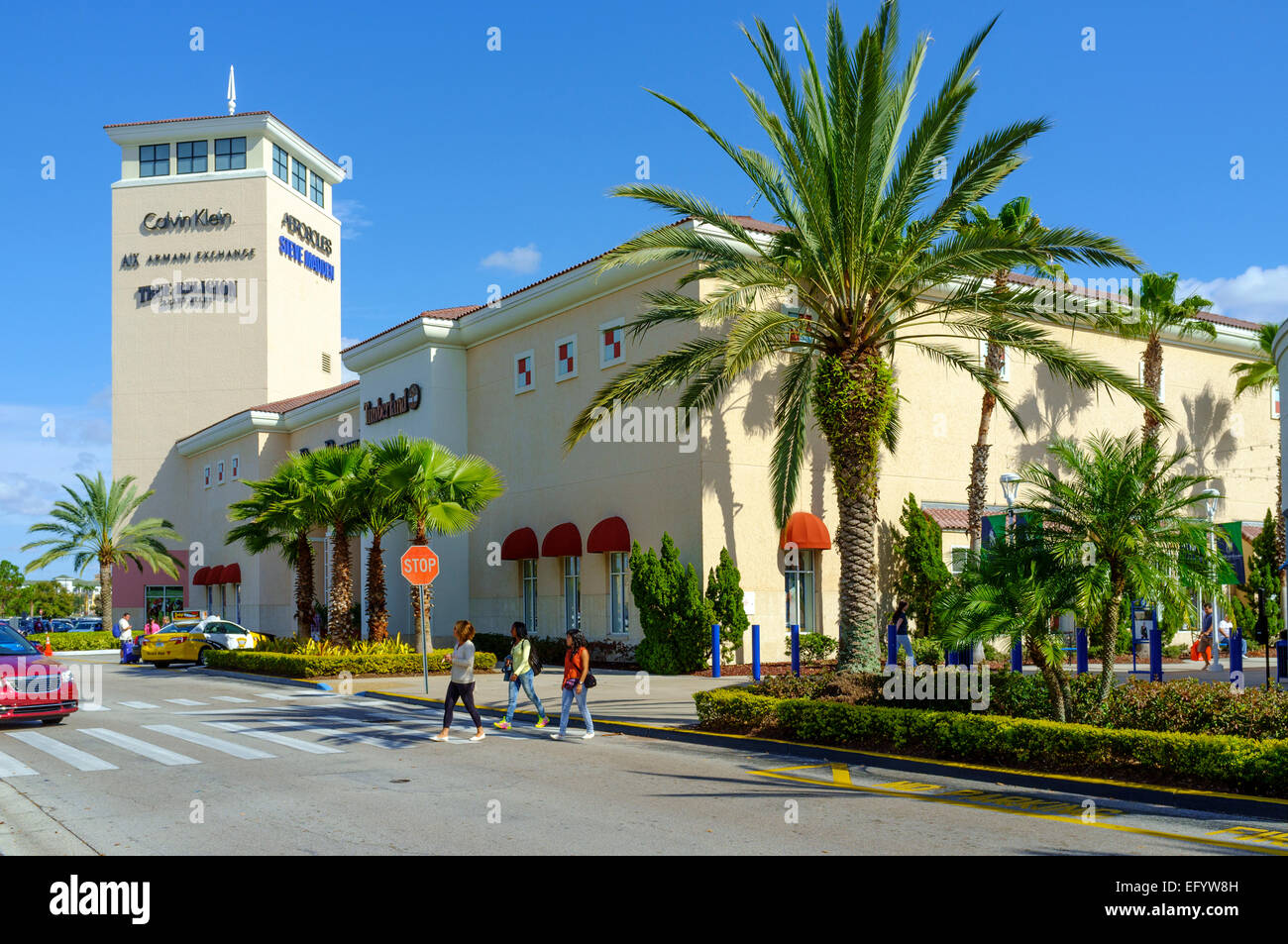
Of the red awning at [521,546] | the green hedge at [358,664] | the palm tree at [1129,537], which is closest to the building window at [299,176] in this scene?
the red awning at [521,546]

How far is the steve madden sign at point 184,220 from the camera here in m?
62.1

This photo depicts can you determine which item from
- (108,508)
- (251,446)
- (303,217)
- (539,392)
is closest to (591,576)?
(539,392)

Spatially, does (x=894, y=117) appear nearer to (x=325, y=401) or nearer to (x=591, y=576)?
(x=591, y=576)

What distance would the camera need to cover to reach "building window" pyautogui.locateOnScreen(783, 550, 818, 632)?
27016mm

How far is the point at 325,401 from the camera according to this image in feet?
149

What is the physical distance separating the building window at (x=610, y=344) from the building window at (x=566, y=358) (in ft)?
4.30

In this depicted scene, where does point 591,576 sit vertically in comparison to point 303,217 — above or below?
below

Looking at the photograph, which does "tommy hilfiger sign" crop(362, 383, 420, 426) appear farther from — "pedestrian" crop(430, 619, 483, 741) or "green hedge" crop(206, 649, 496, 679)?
"pedestrian" crop(430, 619, 483, 741)

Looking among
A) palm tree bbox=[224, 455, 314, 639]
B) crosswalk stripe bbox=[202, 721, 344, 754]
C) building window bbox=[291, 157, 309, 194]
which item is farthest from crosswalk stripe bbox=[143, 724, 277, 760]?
building window bbox=[291, 157, 309, 194]

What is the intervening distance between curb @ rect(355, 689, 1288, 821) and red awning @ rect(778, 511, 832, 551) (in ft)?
35.2

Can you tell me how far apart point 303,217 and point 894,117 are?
55963 mm

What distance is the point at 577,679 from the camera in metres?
15.3
